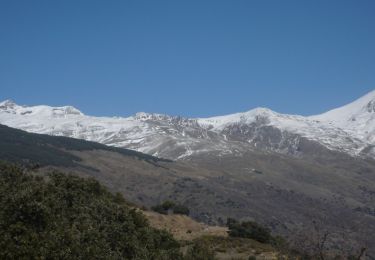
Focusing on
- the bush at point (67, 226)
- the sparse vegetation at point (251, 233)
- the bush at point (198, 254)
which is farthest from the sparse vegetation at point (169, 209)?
the bush at point (198, 254)

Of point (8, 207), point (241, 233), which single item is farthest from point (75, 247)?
point (241, 233)

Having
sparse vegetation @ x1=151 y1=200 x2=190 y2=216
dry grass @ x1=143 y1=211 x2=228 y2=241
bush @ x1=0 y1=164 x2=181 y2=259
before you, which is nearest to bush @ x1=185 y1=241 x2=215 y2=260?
bush @ x1=0 y1=164 x2=181 y2=259

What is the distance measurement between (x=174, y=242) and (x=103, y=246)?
23.0 metres

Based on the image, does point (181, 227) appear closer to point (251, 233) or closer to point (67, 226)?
point (251, 233)

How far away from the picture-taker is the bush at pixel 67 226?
149 feet

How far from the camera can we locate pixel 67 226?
184 ft

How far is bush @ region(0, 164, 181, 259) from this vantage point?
45469mm

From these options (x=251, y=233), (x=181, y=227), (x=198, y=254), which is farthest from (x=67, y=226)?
(x=181, y=227)

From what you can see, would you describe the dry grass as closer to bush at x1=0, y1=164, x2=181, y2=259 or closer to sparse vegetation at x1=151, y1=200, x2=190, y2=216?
sparse vegetation at x1=151, y1=200, x2=190, y2=216

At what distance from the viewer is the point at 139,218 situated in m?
82.4

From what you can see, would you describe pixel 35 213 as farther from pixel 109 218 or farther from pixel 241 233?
pixel 241 233

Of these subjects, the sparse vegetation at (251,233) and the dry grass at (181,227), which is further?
the sparse vegetation at (251,233)

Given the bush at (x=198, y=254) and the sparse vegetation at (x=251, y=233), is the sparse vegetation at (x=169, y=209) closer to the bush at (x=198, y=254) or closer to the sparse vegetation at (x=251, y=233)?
the sparse vegetation at (x=251, y=233)

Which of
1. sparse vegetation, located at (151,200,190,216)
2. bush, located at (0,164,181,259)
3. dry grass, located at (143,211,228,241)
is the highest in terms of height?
bush, located at (0,164,181,259)
